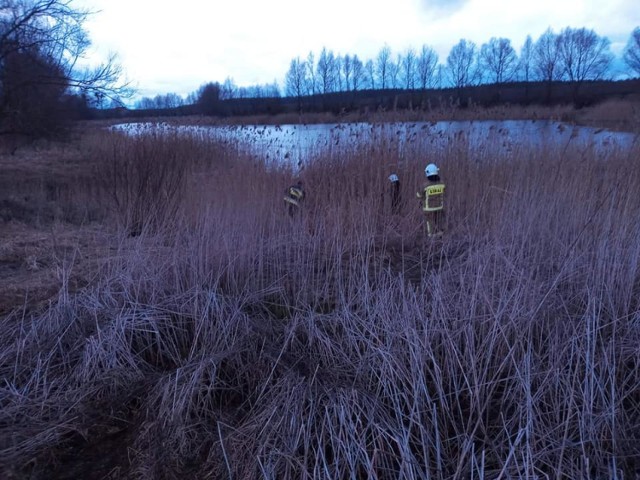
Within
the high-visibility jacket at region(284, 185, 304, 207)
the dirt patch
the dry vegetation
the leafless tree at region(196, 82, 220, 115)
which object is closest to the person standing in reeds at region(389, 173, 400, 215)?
the high-visibility jacket at region(284, 185, 304, 207)

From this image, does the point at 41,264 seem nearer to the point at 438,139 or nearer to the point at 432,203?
the point at 432,203

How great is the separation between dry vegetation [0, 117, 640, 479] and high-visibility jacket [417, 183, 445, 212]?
0.75m

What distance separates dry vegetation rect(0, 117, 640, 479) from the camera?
76.8 inches

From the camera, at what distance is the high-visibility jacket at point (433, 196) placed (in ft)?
16.1

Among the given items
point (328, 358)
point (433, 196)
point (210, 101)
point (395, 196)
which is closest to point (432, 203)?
point (433, 196)

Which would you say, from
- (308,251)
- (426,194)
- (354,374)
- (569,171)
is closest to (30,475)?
(354,374)

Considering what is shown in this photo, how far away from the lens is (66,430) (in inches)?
88.7

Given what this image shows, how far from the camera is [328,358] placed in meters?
2.61

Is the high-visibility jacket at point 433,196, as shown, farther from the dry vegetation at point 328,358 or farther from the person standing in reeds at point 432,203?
the dry vegetation at point 328,358

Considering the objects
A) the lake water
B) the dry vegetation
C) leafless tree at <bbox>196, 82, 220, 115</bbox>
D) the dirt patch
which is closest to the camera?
the dry vegetation

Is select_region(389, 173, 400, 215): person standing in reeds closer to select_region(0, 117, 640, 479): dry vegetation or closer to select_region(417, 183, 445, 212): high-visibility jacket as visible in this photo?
select_region(417, 183, 445, 212): high-visibility jacket

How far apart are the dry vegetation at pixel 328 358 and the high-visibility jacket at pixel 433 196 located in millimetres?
749

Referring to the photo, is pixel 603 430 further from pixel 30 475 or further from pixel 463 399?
pixel 30 475

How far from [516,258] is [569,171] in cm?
314
